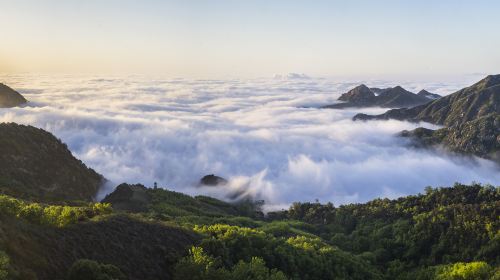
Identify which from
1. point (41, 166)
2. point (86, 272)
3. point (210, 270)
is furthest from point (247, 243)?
point (41, 166)

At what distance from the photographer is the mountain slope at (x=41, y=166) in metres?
114

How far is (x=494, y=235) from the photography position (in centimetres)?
8275

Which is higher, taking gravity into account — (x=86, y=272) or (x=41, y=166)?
(x=86, y=272)

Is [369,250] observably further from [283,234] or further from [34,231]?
[34,231]

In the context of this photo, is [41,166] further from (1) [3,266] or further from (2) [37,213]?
(1) [3,266]

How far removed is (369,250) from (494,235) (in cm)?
2294

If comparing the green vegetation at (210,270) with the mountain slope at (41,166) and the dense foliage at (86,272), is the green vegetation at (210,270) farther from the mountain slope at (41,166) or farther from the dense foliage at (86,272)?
the mountain slope at (41,166)

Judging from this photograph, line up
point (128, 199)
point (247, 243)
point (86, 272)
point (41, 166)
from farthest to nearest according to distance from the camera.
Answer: point (41, 166) → point (128, 199) → point (247, 243) → point (86, 272)

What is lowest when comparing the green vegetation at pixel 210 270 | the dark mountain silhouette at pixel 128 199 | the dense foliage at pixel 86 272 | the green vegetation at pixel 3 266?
the dark mountain silhouette at pixel 128 199

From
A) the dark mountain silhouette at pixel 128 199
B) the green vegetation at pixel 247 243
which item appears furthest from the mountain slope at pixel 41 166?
the green vegetation at pixel 247 243

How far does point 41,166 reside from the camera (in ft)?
404

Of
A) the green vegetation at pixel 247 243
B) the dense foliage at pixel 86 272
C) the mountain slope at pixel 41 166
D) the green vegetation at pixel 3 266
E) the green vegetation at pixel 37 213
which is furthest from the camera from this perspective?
the mountain slope at pixel 41 166

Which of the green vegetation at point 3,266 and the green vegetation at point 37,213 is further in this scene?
the green vegetation at point 37,213

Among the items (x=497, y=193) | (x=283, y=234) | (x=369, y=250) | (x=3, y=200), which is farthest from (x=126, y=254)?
(x=497, y=193)
